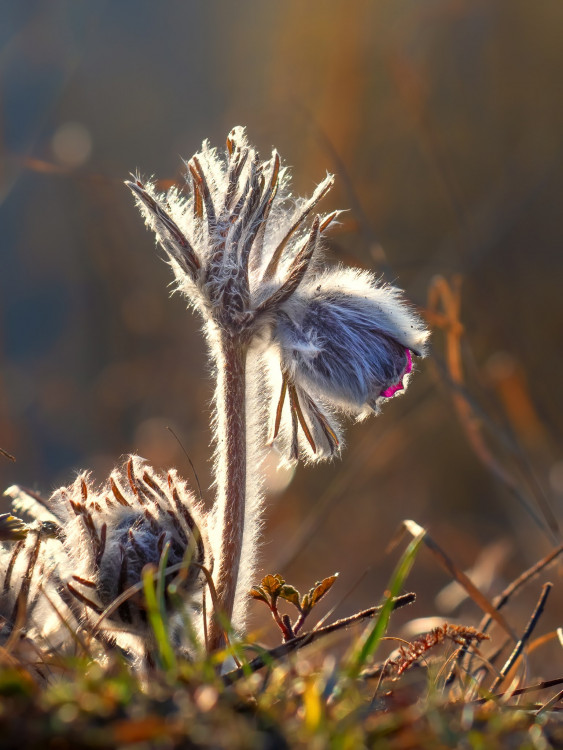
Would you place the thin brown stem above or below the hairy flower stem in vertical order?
below

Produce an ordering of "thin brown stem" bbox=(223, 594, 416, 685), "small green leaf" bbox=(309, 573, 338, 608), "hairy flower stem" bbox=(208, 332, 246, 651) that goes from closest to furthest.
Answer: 1. "thin brown stem" bbox=(223, 594, 416, 685)
2. "small green leaf" bbox=(309, 573, 338, 608)
3. "hairy flower stem" bbox=(208, 332, 246, 651)

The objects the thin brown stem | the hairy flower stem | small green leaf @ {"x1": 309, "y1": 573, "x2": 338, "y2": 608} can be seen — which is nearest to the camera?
the thin brown stem

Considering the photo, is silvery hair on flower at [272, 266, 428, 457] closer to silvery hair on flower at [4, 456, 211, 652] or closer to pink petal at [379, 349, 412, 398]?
pink petal at [379, 349, 412, 398]

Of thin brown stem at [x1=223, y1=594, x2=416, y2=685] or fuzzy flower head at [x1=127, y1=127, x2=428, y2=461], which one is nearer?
thin brown stem at [x1=223, y1=594, x2=416, y2=685]

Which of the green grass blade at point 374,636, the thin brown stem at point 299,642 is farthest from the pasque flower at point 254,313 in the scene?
the green grass blade at point 374,636

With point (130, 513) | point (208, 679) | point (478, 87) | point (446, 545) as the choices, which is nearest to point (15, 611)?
point (130, 513)

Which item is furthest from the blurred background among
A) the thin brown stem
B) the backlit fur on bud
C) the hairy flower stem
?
the thin brown stem

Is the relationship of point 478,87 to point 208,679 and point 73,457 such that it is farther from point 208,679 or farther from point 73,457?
point 208,679
